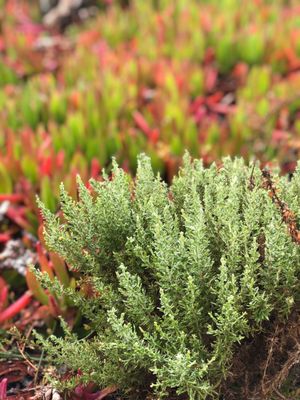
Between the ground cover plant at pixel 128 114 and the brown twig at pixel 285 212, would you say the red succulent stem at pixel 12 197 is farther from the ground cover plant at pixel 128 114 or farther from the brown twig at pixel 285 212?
the brown twig at pixel 285 212

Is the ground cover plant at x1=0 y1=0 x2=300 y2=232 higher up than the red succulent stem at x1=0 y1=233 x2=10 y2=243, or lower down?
higher up

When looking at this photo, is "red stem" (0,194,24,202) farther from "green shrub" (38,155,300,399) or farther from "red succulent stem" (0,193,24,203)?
"green shrub" (38,155,300,399)

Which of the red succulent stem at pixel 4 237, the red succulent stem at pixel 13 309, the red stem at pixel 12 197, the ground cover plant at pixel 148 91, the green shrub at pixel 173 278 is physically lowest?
the green shrub at pixel 173 278

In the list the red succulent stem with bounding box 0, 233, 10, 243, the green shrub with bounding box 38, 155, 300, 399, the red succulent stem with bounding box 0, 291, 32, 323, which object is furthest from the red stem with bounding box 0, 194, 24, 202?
the green shrub with bounding box 38, 155, 300, 399

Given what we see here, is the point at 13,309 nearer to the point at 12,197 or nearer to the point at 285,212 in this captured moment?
the point at 12,197

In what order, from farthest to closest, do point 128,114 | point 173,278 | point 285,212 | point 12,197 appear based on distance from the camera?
point 128,114 < point 12,197 < point 285,212 < point 173,278

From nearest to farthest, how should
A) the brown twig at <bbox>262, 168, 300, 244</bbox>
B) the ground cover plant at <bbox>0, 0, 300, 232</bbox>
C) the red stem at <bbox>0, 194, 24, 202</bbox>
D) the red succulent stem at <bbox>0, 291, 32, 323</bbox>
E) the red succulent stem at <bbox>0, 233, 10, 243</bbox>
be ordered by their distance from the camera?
the brown twig at <bbox>262, 168, 300, 244</bbox> < the red succulent stem at <bbox>0, 291, 32, 323</bbox> < the red succulent stem at <bbox>0, 233, 10, 243</bbox> < the red stem at <bbox>0, 194, 24, 202</bbox> < the ground cover plant at <bbox>0, 0, 300, 232</bbox>

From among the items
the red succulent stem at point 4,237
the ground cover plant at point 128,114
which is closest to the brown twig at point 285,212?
the ground cover plant at point 128,114

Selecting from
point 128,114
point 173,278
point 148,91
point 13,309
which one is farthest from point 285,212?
point 148,91
